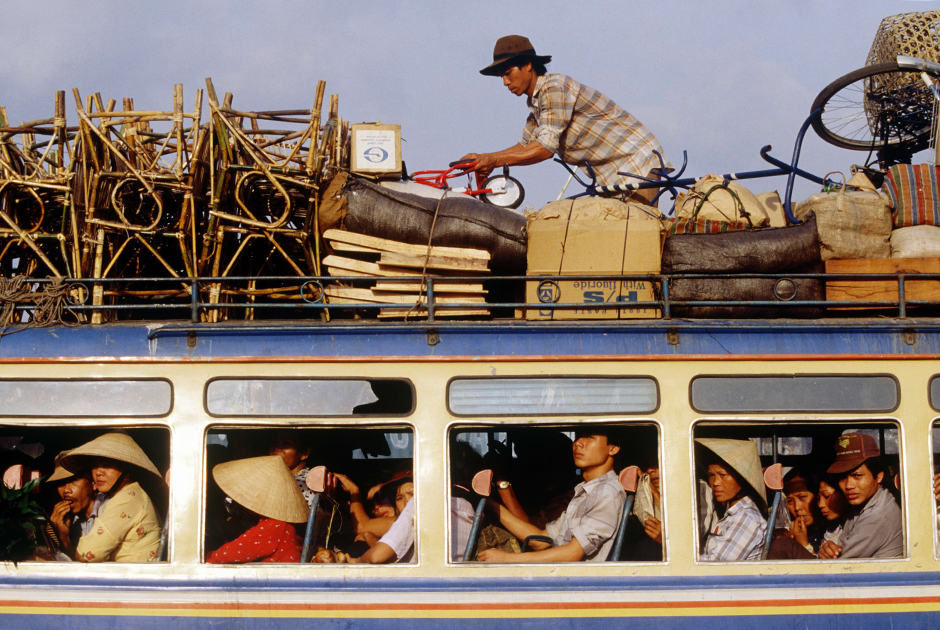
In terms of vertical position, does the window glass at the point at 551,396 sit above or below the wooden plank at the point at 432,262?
below

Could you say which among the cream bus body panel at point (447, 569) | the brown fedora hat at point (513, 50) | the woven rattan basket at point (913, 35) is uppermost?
the woven rattan basket at point (913, 35)

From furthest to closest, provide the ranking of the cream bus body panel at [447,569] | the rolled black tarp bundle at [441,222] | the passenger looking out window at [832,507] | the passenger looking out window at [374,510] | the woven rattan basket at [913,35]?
the woven rattan basket at [913,35], the rolled black tarp bundle at [441,222], the passenger looking out window at [832,507], the passenger looking out window at [374,510], the cream bus body panel at [447,569]

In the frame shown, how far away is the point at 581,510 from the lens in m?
4.44

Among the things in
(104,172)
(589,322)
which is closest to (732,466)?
(589,322)

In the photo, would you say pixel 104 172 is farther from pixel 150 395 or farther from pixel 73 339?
pixel 150 395

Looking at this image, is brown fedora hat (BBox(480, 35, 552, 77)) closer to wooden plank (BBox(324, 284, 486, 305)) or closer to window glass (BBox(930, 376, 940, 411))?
wooden plank (BBox(324, 284, 486, 305))

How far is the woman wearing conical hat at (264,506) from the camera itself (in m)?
4.29

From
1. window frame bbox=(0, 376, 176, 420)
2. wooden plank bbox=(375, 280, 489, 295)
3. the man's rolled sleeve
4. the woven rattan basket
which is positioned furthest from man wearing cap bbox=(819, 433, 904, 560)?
the woven rattan basket

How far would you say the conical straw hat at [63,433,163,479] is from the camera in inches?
172

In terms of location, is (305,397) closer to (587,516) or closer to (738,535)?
(587,516)

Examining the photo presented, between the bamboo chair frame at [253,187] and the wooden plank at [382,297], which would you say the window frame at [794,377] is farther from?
the bamboo chair frame at [253,187]

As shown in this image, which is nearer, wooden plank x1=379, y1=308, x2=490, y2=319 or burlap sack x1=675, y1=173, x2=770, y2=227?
wooden plank x1=379, y1=308, x2=490, y2=319

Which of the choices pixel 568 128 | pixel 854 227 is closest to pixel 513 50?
pixel 568 128

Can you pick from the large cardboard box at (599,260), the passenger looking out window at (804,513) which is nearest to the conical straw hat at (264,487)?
the large cardboard box at (599,260)
